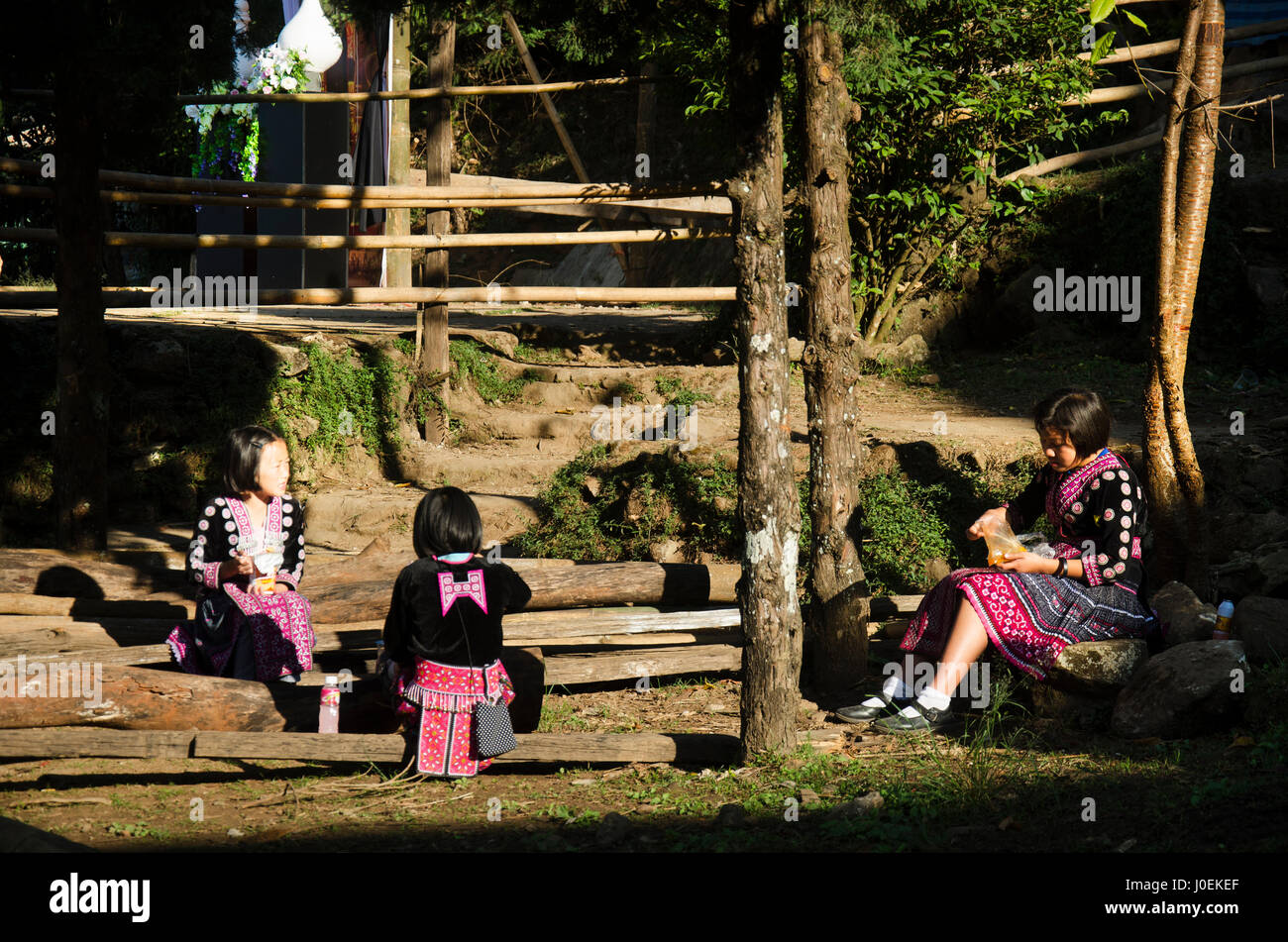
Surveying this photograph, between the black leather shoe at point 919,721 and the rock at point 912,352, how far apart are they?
5734 millimetres

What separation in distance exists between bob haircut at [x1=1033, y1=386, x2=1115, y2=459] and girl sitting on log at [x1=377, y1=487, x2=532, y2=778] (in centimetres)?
260

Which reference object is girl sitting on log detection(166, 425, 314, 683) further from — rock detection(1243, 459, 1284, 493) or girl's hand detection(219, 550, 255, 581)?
rock detection(1243, 459, 1284, 493)

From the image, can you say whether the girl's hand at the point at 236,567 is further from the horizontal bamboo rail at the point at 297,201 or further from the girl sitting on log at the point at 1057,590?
the horizontal bamboo rail at the point at 297,201

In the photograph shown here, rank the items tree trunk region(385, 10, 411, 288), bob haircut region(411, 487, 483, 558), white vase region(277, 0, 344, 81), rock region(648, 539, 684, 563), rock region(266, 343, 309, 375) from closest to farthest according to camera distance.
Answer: bob haircut region(411, 487, 483, 558) < rock region(648, 539, 684, 563) < rock region(266, 343, 309, 375) < tree trunk region(385, 10, 411, 288) < white vase region(277, 0, 344, 81)

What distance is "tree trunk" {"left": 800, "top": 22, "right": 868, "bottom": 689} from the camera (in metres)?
5.57

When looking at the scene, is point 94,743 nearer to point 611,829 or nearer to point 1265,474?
point 611,829

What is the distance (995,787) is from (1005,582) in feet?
3.75

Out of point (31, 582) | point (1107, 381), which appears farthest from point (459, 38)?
point (31, 582)

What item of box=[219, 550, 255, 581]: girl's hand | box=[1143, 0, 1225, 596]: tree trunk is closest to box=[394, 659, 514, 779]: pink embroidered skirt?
box=[219, 550, 255, 581]: girl's hand

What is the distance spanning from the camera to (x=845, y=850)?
3.69m

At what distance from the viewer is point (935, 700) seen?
193 inches

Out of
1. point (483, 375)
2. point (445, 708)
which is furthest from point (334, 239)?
point (445, 708)

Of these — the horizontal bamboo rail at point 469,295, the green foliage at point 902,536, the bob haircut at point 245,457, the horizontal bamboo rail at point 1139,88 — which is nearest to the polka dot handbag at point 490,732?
the bob haircut at point 245,457

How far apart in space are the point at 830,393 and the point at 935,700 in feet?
5.21
